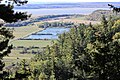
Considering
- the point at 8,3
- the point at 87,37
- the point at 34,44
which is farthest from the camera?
Answer: the point at 34,44

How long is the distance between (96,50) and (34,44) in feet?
498

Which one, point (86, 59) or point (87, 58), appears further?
point (86, 59)

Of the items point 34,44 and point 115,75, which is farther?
point 34,44

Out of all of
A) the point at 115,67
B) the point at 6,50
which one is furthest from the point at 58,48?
the point at 6,50

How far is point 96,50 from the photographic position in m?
28.5

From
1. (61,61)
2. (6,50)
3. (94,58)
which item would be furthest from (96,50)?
(61,61)

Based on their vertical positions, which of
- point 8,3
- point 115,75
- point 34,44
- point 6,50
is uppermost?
point 8,3

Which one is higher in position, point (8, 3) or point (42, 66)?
point (8, 3)

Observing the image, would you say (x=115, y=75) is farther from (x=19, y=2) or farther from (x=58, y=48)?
(x=58, y=48)

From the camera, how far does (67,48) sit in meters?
75.8

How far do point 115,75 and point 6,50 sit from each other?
39.8 feet

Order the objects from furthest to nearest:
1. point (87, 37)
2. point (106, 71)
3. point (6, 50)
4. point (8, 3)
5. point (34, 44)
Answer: point (34, 44) → point (87, 37) → point (106, 71) → point (6, 50) → point (8, 3)

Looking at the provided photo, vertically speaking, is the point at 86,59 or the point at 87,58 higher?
the point at 87,58

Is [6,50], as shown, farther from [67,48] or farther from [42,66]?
[67,48]
